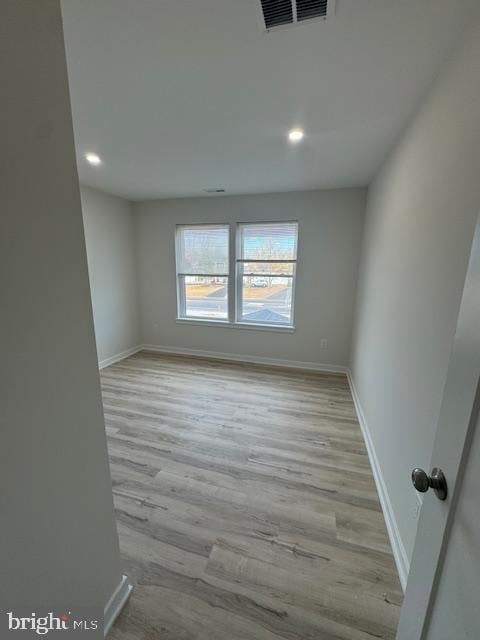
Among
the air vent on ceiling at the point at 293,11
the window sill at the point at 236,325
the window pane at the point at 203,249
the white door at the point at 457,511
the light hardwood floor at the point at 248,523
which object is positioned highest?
the air vent on ceiling at the point at 293,11

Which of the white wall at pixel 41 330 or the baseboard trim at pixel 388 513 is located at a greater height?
the white wall at pixel 41 330

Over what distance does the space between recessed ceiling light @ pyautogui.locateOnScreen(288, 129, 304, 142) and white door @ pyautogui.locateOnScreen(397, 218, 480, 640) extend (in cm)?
173

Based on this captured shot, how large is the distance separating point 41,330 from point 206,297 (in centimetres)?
351

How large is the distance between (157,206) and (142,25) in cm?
317

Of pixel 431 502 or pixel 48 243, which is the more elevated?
pixel 48 243

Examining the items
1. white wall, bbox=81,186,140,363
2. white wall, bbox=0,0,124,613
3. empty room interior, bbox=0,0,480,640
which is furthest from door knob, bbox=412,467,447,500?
white wall, bbox=81,186,140,363

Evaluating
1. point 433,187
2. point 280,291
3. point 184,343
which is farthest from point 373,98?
point 184,343

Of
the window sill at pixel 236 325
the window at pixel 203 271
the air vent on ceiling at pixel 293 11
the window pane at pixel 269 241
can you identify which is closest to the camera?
the air vent on ceiling at pixel 293 11

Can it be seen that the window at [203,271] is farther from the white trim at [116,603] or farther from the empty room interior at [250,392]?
the white trim at [116,603]

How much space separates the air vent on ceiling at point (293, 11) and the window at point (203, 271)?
282 centimetres

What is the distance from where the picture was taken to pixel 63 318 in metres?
0.80

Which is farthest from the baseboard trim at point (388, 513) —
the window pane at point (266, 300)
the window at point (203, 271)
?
the window at point (203, 271)

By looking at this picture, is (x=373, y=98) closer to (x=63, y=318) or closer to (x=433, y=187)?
(x=433, y=187)

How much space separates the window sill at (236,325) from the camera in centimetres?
385
